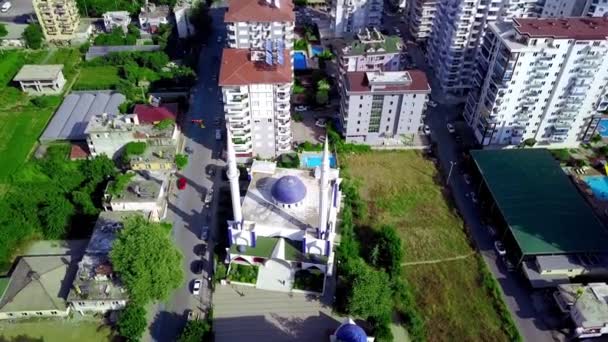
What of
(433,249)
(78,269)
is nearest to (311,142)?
(433,249)

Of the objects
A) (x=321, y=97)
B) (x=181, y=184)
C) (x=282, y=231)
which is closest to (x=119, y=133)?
(x=181, y=184)

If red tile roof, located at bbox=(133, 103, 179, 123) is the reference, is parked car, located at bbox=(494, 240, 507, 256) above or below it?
below

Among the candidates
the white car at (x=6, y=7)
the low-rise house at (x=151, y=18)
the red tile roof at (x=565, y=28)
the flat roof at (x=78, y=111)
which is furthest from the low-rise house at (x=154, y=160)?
the white car at (x=6, y=7)

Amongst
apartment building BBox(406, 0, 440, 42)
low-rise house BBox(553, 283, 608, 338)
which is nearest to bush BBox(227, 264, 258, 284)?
low-rise house BBox(553, 283, 608, 338)

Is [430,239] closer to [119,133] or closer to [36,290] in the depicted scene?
[119,133]

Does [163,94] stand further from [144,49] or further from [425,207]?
[425,207]

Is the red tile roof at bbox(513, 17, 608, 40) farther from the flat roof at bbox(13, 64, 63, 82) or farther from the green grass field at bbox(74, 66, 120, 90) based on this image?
the flat roof at bbox(13, 64, 63, 82)

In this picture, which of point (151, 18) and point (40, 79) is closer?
point (40, 79)
